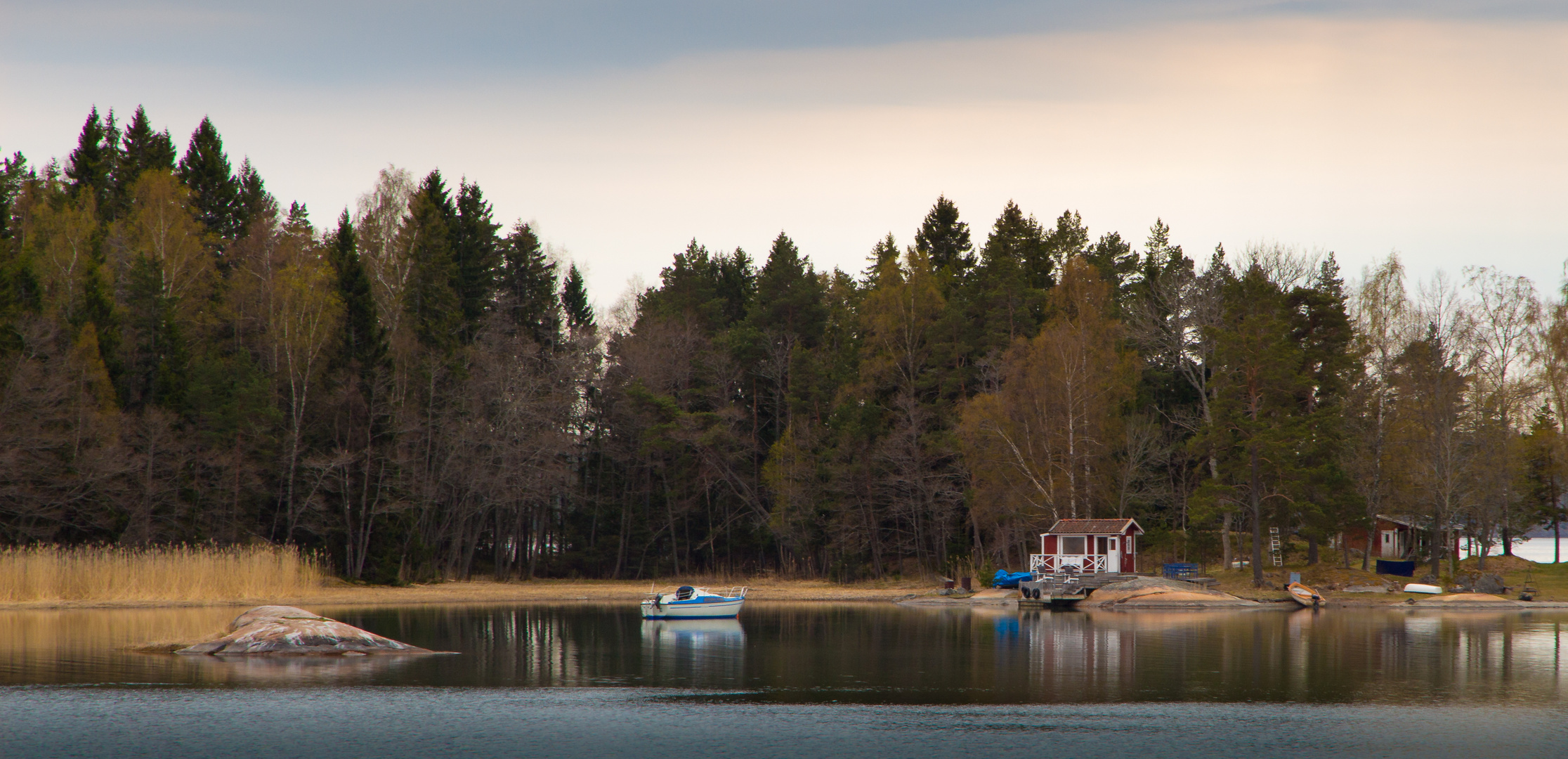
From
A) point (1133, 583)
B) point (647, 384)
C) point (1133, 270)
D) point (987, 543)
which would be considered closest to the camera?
point (1133, 583)

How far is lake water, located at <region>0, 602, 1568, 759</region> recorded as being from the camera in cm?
2034

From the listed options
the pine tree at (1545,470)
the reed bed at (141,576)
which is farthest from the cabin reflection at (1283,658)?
the reed bed at (141,576)

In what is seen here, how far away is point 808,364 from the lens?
77.5 metres

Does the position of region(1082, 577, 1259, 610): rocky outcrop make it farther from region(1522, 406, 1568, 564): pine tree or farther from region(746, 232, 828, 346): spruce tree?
region(746, 232, 828, 346): spruce tree

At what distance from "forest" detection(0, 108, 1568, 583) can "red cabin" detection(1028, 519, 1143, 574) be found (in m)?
3.46

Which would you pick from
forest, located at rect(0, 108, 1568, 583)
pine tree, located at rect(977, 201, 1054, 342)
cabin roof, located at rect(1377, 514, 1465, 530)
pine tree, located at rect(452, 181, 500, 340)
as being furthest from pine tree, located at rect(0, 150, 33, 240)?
cabin roof, located at rect(1377, 514, 1465, 530)

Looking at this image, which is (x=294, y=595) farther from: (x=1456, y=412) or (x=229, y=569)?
(x=1456, y=412)

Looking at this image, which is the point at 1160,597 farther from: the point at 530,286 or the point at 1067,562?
the point at 530,286

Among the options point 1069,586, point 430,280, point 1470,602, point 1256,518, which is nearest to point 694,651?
point 1069,586

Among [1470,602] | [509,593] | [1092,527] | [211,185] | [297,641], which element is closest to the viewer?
[297,641]

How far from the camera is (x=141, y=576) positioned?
161 ft

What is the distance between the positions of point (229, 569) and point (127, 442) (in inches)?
536

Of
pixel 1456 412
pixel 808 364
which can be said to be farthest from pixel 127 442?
pixel 1456 412

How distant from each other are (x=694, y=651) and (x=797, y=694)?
10.1 meters
